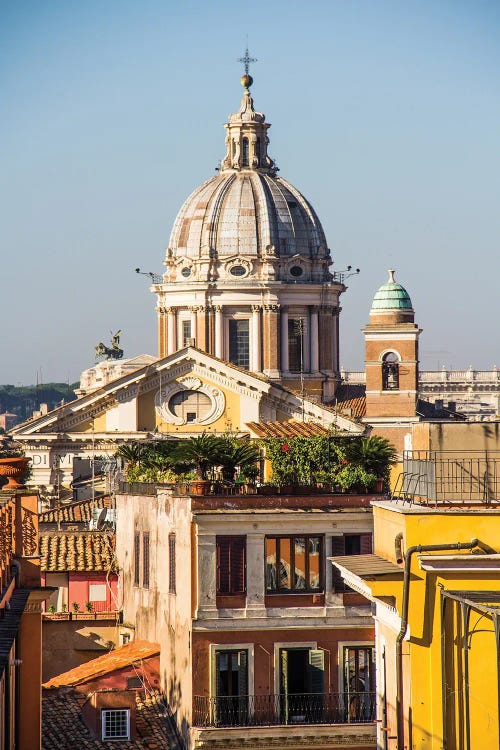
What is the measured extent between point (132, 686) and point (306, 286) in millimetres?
70231

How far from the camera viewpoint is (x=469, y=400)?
198 m

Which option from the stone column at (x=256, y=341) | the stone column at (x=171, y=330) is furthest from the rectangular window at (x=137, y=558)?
the stone column at (x=171, y=330)

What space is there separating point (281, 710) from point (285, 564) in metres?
2.26

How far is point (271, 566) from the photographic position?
3431cm

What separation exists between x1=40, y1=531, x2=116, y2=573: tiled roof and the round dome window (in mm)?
57051

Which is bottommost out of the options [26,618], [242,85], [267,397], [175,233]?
[26,618]

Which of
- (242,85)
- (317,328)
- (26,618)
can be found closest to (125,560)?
(26,618)

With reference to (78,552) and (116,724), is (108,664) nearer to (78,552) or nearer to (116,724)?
(116,724)

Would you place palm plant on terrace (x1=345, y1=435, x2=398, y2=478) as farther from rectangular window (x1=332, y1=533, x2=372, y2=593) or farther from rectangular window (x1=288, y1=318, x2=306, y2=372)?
rectangular window (x1=288, y1=318, x2=306, y2=372)

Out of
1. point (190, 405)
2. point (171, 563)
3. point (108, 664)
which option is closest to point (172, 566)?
point (171, 563)

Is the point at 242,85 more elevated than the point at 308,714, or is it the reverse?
the point at 242,85

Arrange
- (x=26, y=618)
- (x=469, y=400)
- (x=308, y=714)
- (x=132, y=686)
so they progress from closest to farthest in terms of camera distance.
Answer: (x=26, y=618) < (x=308, y=714) < (x=132, y=686) < (x=469, y=400)

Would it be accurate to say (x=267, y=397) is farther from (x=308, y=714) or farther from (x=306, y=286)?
(x=308, y=714)

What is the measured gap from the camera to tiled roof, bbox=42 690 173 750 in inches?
1362
